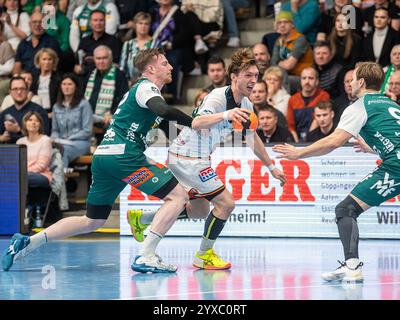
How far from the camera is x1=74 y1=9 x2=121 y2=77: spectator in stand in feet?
53.8

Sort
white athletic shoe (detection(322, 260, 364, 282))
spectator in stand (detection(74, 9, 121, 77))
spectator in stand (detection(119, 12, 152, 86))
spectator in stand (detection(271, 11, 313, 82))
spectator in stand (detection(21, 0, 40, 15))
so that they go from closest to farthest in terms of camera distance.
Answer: white athletic shoe (detection(322, 260, 364, 282)), spectator in stand (detection(271, 11, 313, 82)), spectator in stand (detection(119, 12, 152, 86)), spectator in stand (detection(74, 9, 121, 77)), spectator in stand (detection(21, 0, 40, 15))

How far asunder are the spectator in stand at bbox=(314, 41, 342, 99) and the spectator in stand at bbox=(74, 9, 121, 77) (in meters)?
3.50

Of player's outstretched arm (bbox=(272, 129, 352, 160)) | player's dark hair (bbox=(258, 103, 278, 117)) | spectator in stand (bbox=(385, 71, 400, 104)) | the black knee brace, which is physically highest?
spectator in stand (bbox=(385, 71, 400, 104))

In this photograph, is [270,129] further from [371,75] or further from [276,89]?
[371,75]

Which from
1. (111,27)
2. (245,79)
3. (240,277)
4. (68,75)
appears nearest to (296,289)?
(240,277)

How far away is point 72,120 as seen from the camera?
49.2 ft

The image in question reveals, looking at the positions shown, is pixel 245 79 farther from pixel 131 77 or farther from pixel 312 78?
pixel 131 77

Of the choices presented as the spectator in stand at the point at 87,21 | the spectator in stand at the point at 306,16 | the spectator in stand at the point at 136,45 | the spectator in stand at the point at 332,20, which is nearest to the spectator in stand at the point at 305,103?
the spectator in stand at the point at 332,20

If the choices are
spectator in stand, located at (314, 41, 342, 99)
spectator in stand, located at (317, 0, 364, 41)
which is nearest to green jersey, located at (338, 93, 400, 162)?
spectator in stand, located at (314, 41, 342, 99)

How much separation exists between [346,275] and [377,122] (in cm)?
137

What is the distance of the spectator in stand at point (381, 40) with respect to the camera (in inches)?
578

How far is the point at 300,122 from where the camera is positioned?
14367 mm

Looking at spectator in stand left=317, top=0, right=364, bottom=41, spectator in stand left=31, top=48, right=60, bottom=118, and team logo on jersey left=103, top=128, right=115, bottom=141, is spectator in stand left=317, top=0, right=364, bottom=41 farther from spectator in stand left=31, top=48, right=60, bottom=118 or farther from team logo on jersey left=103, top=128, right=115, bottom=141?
team logo on jersey left=103, top=128, right=115, bottom=141

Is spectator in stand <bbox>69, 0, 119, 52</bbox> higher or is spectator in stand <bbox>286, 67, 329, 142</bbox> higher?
spectator in stand <bbox>69, 0, 119, 52</bbox>
